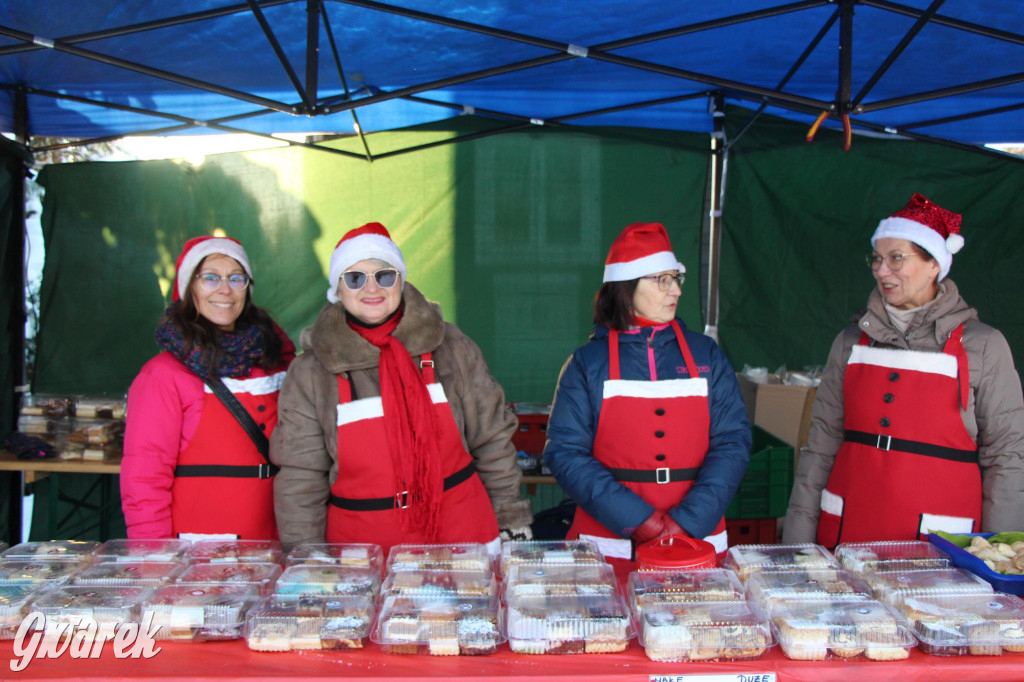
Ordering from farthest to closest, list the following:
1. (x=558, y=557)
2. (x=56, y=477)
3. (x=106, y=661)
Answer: (x=56, y=477) → (x=558, y=557) → (x=106, y=661)

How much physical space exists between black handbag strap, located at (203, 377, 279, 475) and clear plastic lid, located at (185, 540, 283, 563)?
57 cm

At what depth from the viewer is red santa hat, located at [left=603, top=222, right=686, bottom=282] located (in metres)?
2.49

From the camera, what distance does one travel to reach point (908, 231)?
2514 millimetres

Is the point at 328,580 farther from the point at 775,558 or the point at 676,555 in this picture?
the point at 775,558

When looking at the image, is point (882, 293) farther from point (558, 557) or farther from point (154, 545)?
point (154, 545)

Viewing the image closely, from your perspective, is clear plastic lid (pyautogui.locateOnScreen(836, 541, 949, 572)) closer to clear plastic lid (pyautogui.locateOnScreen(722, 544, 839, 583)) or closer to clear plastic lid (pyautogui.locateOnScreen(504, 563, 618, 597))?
clear plastic lid (pyautogui.locateOnScreen(722, 544, 839, 583))

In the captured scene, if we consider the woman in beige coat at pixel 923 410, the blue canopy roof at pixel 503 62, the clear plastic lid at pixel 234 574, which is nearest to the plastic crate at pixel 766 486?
A: the woman in beige coat at pixel 923 410

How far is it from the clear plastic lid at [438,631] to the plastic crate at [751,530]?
2.68 meters

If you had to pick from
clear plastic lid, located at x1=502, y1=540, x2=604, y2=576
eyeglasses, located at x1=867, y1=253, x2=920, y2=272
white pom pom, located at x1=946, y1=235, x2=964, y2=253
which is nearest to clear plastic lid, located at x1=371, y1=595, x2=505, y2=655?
clear plastic lid, located at x1=502, y1=540, x2=604, y2=576

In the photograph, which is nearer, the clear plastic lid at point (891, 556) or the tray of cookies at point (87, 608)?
the tray of cookies at point (87, 608)

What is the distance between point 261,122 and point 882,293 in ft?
13.0

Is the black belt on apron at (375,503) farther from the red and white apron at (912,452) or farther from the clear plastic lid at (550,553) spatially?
the red and white apron at (912,452)

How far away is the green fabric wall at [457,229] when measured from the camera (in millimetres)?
5105

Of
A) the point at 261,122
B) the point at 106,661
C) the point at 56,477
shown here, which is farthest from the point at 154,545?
the point at 261,122
